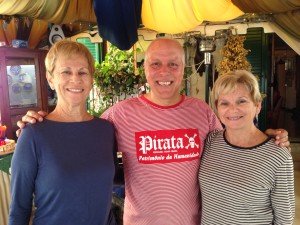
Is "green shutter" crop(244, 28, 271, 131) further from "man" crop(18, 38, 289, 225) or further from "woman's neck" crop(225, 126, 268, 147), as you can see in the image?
"woman's neck" crop(225, 126, 268, 147)

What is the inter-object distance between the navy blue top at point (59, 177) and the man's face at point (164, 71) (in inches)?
18.2

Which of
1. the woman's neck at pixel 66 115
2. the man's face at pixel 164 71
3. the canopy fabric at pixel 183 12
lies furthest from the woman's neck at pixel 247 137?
the canopy fabric at pixel 183 12

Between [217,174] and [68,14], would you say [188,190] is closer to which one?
[217,174]

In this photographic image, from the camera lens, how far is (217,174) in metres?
1.38

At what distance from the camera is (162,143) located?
1.50 metres

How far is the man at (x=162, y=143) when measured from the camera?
1475mm

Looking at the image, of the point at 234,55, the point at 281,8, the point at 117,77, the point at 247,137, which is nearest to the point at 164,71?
the point at 247,137

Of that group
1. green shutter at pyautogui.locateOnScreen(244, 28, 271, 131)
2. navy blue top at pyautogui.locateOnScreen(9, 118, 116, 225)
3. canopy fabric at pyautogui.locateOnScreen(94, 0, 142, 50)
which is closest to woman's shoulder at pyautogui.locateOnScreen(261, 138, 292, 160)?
navy blue top at pyautogui.locateOnScreen(9, 118, 116, 225)

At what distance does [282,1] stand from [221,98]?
187 centimetres

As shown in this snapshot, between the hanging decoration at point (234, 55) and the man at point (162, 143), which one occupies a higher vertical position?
the hanging decoration at point (234, 55)

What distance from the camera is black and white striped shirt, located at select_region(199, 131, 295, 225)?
125 centimetres

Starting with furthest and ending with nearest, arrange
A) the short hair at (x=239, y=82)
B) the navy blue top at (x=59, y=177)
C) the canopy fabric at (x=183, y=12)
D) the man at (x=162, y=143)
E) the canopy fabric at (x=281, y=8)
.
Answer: the canopy fabric at (x=183, y=12) → the canopy fabric at (x=281, y=8) → the man at (x=162, y=143) → the short hair at (x=239, y=82) → the navy blue top at (x=59, y=177)

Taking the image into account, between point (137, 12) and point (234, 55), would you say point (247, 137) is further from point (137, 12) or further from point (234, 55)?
point (234, 55)

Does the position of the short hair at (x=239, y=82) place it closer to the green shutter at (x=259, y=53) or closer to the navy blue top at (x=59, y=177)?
the navy blue top at (x=59, y=177)
